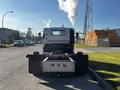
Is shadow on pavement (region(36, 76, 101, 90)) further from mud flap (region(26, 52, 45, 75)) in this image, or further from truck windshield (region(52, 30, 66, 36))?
truck windshield (region(52, 30, 66, 36))

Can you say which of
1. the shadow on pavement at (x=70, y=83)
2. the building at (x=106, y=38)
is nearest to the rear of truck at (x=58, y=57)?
the shadow on pavement at (x=70, y=83)

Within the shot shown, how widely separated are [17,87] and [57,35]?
641cm

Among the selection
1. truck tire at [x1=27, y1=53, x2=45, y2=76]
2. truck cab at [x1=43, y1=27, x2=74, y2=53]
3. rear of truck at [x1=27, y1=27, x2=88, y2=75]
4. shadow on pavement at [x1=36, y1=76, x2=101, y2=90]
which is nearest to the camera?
shadow on pavement at [x1=36, y1=76, x2=101, y2=90]

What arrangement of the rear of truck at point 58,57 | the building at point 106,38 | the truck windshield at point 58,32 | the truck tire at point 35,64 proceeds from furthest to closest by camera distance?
the building at point 106,38 < the truck windshield at point 58,32 < the truck tire at point 35,64 < the rear of truck at point 58,57

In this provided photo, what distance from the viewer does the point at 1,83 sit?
13.1 metres

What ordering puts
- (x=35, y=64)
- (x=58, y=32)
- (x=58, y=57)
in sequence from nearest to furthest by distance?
(x=58, y=57) → (x=35, y=64) → (x=58, y=32)

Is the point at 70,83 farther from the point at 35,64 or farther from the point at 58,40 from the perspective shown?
the point at 58,40

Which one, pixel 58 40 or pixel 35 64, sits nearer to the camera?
pixel 35 64

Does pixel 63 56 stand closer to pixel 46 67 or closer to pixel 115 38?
pixel 46 67

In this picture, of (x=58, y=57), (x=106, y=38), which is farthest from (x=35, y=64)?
(x=106, y=38)

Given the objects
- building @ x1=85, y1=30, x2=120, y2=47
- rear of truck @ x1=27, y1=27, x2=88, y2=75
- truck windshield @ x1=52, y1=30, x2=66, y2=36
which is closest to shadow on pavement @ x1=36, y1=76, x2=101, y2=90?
rear of truck @ x1=27, y1=27, x2=88, y2=75

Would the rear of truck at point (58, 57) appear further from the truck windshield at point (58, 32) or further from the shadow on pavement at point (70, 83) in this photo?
the shadow on pavement at point (70, 83)

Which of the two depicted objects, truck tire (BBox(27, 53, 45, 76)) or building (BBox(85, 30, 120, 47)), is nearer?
truck tire (BBox(27, 53, 45, 76))

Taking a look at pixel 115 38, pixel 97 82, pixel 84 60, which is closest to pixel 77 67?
pixel 84 60
